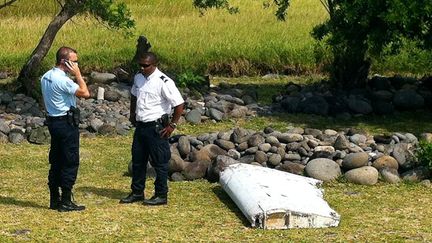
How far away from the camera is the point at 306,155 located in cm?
1301

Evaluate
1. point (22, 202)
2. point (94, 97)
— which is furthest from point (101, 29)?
point (22, 202)

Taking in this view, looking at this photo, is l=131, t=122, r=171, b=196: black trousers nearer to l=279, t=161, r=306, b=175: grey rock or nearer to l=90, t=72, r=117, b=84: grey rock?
l=279, t=161, r=306, b=175: grey rock

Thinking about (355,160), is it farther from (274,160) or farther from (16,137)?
(16,137)

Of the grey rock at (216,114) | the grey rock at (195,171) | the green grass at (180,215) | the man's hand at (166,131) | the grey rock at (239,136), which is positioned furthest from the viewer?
the grey rock at (216,114)

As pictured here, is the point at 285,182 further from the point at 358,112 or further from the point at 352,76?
the point at 352,76

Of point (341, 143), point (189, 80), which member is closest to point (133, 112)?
point (341, 143)

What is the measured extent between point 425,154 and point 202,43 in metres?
12.7

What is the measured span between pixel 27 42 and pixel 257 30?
6.21 meters

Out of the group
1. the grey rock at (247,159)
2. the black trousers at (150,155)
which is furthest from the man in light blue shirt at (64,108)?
the grey rock at (247,159)

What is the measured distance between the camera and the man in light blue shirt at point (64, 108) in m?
10.4

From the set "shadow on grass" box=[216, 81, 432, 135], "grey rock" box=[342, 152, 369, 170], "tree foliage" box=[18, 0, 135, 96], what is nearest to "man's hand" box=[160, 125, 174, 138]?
"grey rock" box=[342, 152, 369, 170]

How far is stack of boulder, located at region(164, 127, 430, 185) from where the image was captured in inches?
487

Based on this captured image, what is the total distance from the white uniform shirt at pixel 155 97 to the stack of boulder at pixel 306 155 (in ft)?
5.60

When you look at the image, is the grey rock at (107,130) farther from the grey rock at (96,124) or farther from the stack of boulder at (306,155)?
the stack of boulder at (306,155)
